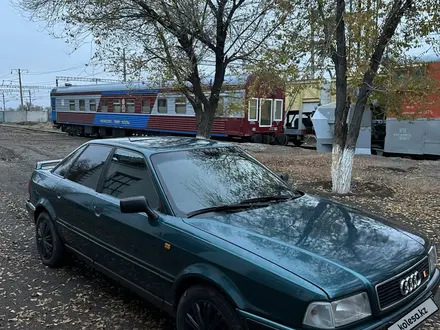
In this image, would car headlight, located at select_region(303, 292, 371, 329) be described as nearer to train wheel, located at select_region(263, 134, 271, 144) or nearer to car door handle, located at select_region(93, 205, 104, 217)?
car door handle, located at select_region(93, 205, 104, 217)

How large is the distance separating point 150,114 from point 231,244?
66.9 feet

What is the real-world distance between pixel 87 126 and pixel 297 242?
2715 centimetres

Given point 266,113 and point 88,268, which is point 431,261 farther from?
point 266,113

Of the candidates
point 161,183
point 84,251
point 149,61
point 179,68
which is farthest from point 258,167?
point 149,61

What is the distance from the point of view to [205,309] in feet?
8.52

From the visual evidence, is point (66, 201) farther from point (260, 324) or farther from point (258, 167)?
point (260, 324)

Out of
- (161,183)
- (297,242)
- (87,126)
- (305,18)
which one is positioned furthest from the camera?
(87,126)

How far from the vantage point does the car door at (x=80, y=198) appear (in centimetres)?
386

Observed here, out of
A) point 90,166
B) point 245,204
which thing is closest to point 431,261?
point 245,204

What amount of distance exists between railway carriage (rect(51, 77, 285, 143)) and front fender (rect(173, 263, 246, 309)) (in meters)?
11.5

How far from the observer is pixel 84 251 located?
13.0 ft

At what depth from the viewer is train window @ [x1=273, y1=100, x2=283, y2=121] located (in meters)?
20.8

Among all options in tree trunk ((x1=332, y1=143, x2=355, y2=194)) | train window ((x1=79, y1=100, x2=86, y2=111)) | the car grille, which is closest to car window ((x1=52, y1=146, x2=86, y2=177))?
the car grille

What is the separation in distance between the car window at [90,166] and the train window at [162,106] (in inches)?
684
